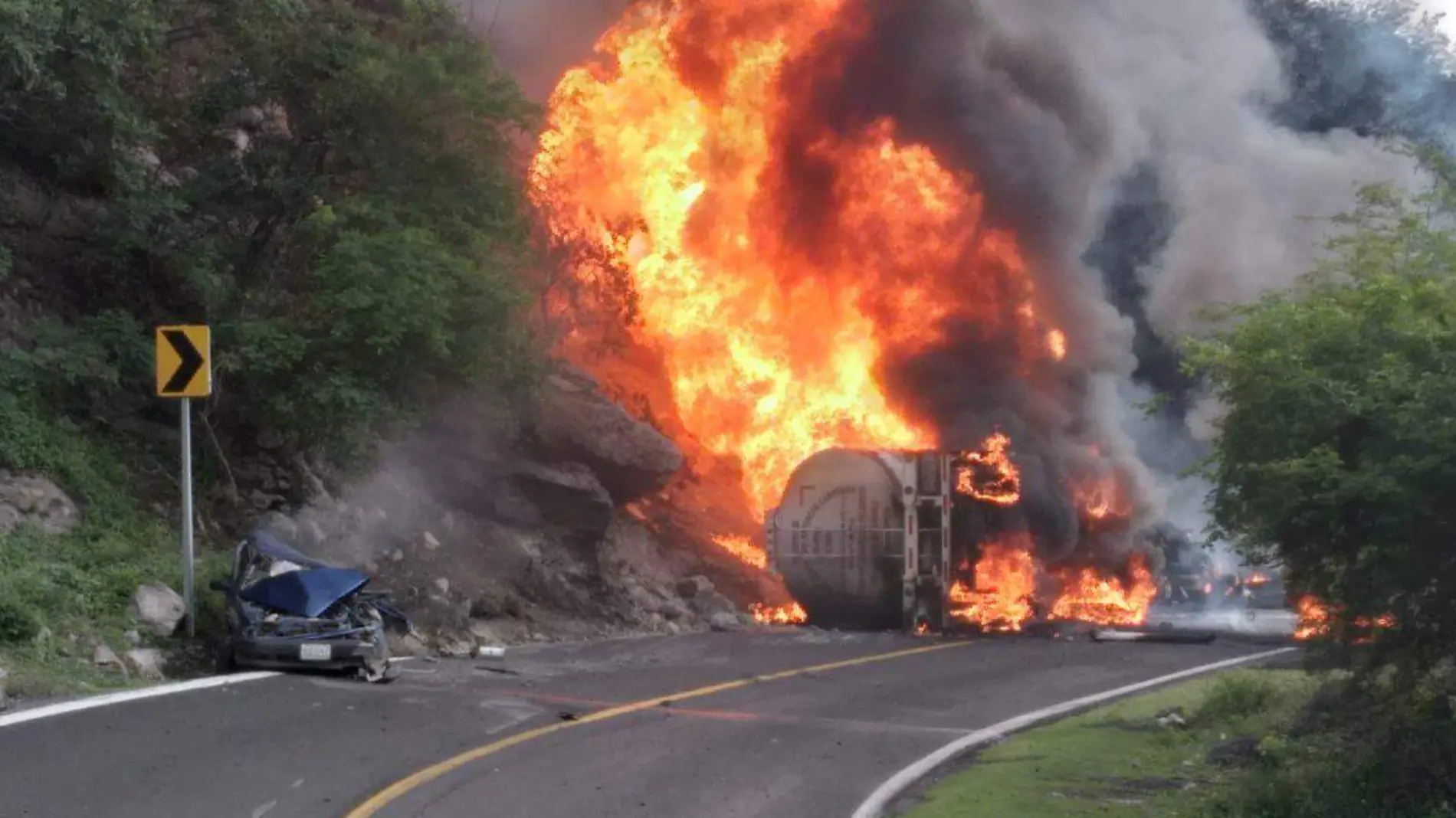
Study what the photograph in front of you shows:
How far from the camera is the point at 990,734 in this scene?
42.8ft

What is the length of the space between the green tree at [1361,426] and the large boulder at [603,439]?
48.7 ft

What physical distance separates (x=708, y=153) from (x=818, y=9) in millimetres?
3274

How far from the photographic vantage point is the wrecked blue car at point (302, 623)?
45.2 ft

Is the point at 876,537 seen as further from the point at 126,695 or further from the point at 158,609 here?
the point at 126,695

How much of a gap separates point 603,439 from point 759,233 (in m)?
5.18

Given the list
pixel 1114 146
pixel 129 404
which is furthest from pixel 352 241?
pixel 1114 146

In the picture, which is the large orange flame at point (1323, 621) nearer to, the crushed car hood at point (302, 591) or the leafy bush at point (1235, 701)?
the leafy bush at point (1235, 701)

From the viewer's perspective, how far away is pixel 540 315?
85.6ft

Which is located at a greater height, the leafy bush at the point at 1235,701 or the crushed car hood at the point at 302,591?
the crushed car hood at the point at 302,591

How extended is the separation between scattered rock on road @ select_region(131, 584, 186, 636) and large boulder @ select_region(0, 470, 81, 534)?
76.8 inches

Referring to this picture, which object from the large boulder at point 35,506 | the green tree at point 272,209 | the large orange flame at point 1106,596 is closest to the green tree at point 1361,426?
the green tree at point 272,209

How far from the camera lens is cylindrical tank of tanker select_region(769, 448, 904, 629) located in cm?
2223

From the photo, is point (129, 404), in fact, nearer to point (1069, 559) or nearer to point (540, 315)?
point (540, 315)

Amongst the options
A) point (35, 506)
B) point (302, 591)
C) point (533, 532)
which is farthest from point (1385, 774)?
point (533, 532)
